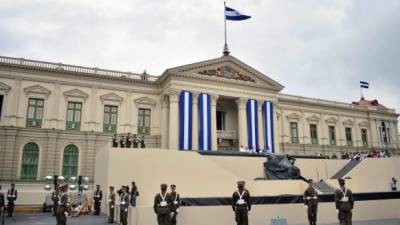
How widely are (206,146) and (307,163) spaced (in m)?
9.38

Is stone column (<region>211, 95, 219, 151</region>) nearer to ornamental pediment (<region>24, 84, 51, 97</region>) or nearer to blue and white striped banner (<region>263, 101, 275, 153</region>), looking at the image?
blue and white striped banner (<region>263, 101, 275, 153</region>)

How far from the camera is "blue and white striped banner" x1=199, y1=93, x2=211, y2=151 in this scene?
30219 millimetres

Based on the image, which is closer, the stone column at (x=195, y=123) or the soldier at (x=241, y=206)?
the soldier at (x=241, y=206)

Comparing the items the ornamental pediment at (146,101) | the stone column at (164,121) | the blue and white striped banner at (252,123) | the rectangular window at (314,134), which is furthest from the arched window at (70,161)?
the rectangular window at (314,134)

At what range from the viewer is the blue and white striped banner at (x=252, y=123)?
32.5 m

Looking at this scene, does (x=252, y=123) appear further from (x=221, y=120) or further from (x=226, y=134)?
(x=221, y=120)

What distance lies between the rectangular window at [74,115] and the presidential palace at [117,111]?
0.09m

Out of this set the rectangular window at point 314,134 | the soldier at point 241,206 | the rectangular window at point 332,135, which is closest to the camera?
the soldier at point 241,206

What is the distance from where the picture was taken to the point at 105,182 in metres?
18.6

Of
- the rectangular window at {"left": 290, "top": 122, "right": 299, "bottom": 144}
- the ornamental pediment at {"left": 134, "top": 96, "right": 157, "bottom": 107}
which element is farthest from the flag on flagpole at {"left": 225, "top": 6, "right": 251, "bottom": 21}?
the rectangular window at {"left": 290, "top": 122, "right": 299, "bottom": 144}

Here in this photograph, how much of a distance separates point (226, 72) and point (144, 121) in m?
Answer: 9.60

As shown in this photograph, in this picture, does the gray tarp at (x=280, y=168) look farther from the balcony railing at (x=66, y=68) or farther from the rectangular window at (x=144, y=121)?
the balcony railing at (x=66, y=68)

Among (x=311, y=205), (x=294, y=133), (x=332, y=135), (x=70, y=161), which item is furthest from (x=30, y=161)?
(x=332, y=135)

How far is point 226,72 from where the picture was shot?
33594 millimetres
